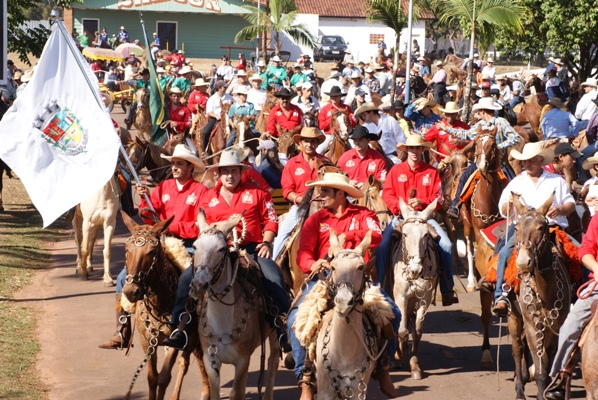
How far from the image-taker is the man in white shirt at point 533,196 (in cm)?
1083

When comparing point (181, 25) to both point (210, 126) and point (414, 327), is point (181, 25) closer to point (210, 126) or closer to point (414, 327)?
point (210, 126)

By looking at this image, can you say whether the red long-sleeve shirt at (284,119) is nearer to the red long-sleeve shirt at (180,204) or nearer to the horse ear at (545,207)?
the red long-sleeve shirt at (180,204)

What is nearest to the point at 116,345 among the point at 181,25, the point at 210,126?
the point at 210,126

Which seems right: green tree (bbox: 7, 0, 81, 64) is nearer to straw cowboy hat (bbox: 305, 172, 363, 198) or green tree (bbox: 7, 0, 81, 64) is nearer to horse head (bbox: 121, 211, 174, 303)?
horse head (bbox: 121, 211, 174, 303)

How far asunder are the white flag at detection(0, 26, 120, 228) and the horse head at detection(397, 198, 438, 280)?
347 cm

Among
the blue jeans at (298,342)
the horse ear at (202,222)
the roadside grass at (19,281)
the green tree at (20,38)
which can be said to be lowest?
the roadside grass at (19,281)

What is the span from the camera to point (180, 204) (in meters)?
10.7

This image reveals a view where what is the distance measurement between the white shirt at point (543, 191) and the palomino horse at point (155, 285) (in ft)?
12.6

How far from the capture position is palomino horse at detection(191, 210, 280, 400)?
878cm

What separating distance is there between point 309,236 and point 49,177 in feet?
9.72

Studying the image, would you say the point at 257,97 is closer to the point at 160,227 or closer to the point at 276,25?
the point at 160,227

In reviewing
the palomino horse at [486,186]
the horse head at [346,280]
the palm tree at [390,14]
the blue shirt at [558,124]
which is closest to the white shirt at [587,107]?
the blue shirt at [558,124]

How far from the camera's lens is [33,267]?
17688mm

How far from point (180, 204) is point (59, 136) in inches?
58.7
